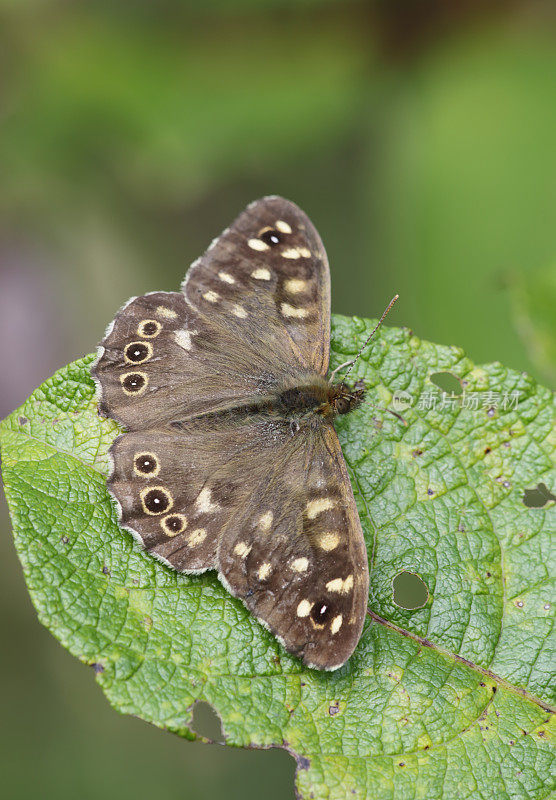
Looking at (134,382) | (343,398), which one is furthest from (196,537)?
(343,398)

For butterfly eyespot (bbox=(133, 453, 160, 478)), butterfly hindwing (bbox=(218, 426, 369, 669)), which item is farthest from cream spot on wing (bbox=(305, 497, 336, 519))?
butterfly eyespot (bbox=(133, 453, 160, 478))

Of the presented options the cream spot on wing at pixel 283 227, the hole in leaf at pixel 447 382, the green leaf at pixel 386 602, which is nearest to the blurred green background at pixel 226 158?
the hole in leaf at pixel 447 382

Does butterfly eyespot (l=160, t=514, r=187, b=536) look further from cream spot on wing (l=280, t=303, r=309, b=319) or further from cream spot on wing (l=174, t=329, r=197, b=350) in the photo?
cream spot on wing (l=280, t=303, r=309, b=319)

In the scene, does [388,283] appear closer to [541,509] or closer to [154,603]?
[541,509]

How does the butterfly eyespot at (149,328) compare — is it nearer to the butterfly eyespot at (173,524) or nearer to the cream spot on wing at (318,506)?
the butterfly eyespot at (173,524)

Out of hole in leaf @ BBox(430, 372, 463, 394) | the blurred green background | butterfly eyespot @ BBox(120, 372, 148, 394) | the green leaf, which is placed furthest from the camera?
the blurred green background
